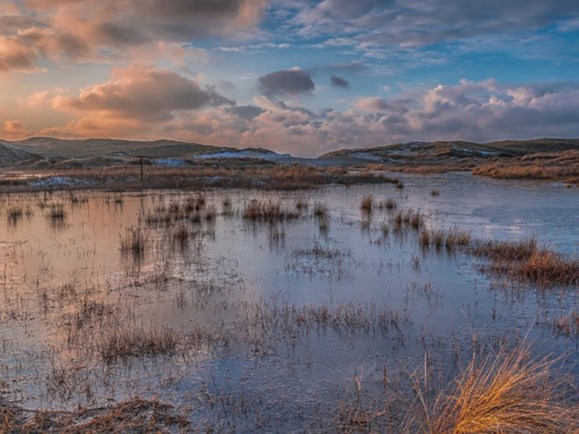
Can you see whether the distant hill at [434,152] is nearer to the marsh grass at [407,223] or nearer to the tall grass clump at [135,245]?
the marsh grass at [407,223]

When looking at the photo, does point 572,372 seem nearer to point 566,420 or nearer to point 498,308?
point 566,420

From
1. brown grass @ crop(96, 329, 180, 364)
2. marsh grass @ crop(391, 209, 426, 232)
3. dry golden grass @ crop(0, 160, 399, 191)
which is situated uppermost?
dry golden grass @ crop(0, 160, 399, 191)

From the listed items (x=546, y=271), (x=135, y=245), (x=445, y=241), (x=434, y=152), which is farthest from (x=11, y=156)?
(x=546, y=271)

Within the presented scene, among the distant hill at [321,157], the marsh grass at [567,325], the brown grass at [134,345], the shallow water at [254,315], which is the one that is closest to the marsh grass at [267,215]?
the shallow water at [254,315]

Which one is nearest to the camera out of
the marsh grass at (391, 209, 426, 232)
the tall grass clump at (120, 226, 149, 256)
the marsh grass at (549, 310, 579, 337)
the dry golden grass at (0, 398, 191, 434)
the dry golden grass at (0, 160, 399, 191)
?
the dry golden grass at (0, 398, 191, 434)

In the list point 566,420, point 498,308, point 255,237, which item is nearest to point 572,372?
point 566,420

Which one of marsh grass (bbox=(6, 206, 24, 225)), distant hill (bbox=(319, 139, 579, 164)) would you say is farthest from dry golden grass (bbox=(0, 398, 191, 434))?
distant hill (bbox=(319, 139, 579, 164))

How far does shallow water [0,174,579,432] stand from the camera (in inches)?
212

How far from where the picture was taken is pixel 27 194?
29.2 metres

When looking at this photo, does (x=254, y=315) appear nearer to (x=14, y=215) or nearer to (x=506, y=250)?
(x=506, y=250)

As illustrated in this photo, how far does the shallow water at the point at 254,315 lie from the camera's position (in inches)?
212

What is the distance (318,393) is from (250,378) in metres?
0.83

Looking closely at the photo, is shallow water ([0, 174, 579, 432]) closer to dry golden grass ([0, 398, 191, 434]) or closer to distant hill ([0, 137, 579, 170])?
dry golden grass ([0, 398, 191, 434])

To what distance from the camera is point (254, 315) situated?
7.96 meters
